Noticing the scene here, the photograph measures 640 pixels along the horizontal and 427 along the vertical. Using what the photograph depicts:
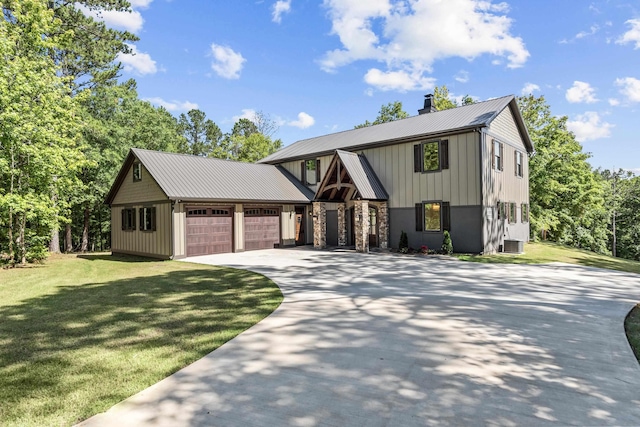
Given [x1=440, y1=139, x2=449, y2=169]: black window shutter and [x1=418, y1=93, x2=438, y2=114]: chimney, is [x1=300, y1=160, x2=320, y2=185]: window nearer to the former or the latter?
[x1=418, y1=93, x2=438, y2=114]: chimney

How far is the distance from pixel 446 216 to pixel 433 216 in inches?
26.5

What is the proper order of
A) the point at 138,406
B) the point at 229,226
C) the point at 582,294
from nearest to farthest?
the point at 138,406 → the point at 582,294 → the point at 229,226

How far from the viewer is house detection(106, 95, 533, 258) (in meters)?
16.0

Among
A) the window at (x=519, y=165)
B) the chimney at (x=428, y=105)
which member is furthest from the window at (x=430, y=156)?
the window at (x=519, y=165)

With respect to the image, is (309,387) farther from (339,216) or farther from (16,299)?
(339,216)

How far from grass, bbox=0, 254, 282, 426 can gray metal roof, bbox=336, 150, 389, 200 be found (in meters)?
8.36

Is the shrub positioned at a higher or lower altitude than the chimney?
lower

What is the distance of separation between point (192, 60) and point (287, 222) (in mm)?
12993

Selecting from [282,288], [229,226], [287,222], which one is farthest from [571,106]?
[282,288]

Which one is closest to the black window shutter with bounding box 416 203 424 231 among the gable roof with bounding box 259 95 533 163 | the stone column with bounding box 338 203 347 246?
the gable roof with bounding box 259 95 533 163

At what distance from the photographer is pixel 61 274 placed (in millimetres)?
12516

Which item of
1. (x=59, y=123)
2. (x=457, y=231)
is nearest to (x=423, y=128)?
(x=457, y=231)

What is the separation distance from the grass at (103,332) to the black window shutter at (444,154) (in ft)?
34.7

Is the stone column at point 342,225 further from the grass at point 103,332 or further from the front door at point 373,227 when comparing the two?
the grass at point 103,332
